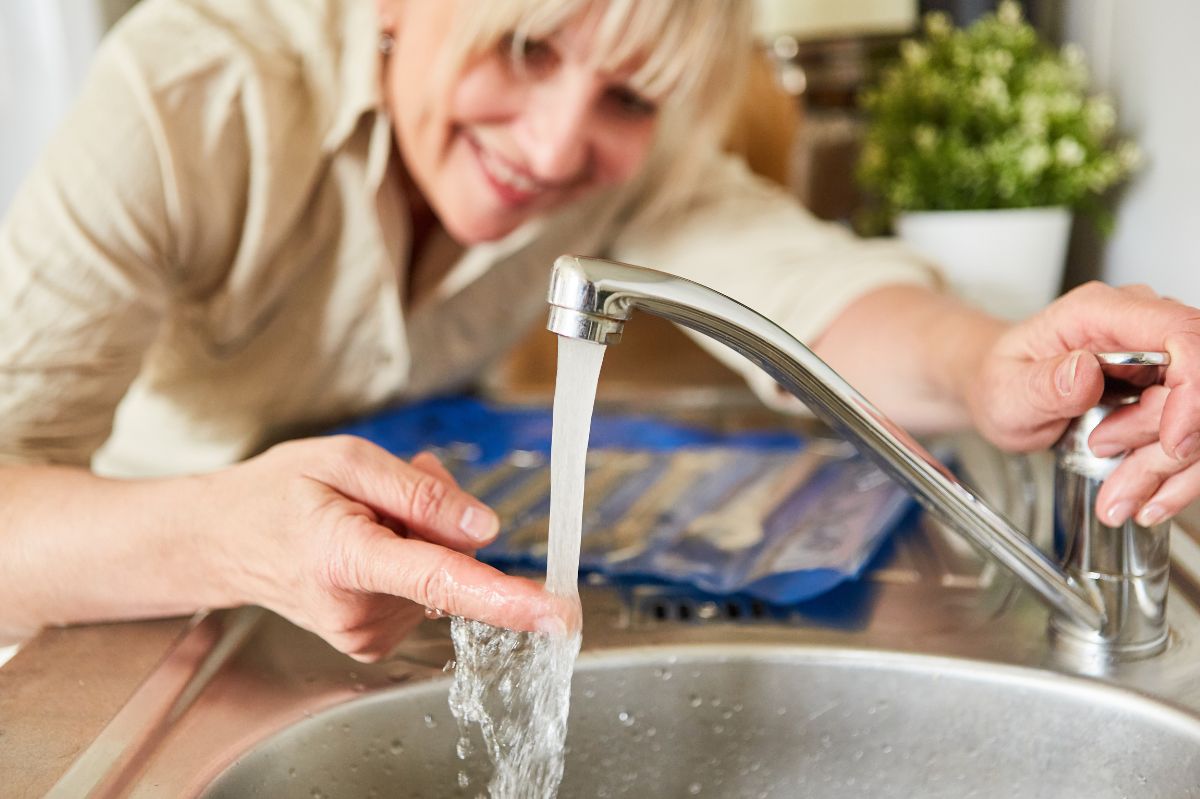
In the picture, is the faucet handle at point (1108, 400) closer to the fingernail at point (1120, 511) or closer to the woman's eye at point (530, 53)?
the fingernail at point (1120, 511)

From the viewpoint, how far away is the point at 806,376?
462 millimetres

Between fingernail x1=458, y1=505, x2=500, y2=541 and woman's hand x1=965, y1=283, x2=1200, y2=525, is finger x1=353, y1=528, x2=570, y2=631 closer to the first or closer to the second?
fingernail x1=458, y1=505, x2=500, y2=541

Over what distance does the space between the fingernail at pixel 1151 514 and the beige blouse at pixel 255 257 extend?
15.5 inches

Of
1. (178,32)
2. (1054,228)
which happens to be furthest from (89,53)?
(1054,228)

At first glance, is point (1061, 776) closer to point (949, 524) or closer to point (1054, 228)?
point (949, 524)

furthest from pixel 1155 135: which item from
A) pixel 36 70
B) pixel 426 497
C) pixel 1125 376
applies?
pixel 36 70

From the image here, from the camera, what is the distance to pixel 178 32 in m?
0.73

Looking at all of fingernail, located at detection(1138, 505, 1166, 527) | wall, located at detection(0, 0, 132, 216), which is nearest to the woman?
fingernail, located at detection(1138, 505, 1166, 527)

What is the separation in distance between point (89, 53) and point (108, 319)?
A: 90cm

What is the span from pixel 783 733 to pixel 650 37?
433 millimetres

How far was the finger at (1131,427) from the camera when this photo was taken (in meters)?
0.49

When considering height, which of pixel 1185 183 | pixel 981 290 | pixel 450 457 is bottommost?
pixel 450 457

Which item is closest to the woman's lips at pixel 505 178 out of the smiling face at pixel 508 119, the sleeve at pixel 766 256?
the smiling face at pixel 508 119

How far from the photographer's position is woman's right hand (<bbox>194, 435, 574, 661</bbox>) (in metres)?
0.44
